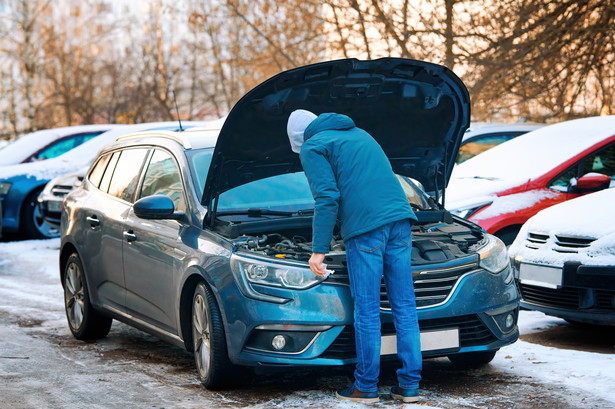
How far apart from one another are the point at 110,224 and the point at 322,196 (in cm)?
244

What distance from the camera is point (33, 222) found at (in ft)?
48.1

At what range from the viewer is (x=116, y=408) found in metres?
5.07

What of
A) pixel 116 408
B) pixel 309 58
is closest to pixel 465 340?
pixel 116 408

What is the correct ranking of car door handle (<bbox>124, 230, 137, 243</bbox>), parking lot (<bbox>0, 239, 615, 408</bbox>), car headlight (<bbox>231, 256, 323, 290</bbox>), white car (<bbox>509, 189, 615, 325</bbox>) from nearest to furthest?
car headlight (<bbox>231, 256, 323, 290</bbox>) → parking lot (<bbox>0, 239, 615, 408</bbox>) → car door handle (<bbox>124, 230, 137, 243</bbox>) → white car (<bbox>509, 189, 615, 325</bbox>)

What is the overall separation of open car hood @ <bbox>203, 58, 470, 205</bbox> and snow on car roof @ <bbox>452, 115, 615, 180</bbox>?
2.86 metres

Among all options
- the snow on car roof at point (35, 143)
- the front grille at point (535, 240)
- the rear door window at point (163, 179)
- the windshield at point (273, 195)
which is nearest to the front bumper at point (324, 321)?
the windshield at point (273, 195)

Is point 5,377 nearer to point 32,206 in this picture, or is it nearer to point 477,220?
point 477,220

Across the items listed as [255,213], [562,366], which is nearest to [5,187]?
[255,213]

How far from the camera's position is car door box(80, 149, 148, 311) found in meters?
6.68

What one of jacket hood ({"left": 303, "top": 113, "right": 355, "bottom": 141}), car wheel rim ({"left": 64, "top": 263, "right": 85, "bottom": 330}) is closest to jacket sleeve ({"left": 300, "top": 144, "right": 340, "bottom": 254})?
jacket hood ({"left": 303, "top": 113, "right": 355, "bottom": 141})

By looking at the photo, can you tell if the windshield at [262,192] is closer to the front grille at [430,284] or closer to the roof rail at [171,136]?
the roof rail at [171,136]

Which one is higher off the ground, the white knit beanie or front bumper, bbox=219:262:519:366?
the white knit beanie

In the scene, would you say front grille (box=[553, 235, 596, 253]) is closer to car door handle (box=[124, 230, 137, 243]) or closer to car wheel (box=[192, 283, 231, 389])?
car wheel (box=[192, 283, 231, 389])

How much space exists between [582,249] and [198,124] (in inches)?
350
